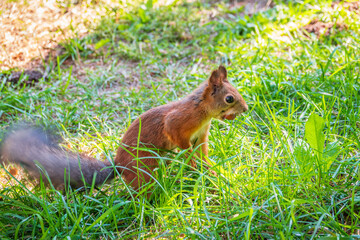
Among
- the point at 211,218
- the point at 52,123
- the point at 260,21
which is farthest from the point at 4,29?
the point at 211,218

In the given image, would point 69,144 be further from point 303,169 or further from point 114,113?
point 303,169

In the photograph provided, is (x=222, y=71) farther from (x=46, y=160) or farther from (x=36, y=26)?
(x=36, y=26)

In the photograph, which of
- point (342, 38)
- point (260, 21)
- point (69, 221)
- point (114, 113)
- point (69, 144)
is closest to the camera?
point (69, 221)

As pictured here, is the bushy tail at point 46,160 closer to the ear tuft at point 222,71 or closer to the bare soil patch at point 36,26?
the ear tuft at point 222,71

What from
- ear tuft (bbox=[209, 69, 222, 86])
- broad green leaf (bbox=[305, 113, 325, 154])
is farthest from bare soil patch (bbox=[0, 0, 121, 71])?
broad green leaf (bbox=[305, 113, 325, 154])

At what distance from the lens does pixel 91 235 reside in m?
1.78

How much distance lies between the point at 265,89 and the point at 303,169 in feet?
4.29

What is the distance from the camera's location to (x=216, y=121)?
279 cm

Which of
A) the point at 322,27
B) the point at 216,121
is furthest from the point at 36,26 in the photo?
the point at 322,27

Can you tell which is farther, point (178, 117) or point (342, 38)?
point (342, 38)

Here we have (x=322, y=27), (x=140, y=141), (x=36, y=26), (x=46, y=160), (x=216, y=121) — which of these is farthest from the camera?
(x=36, y=26)

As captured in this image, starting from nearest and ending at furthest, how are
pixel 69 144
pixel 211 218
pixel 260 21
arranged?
pixel 211 218 < pixel 69 144 < pixel 260 21

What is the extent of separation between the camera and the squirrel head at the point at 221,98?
221cm

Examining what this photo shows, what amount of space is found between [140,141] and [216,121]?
32.9 inches
